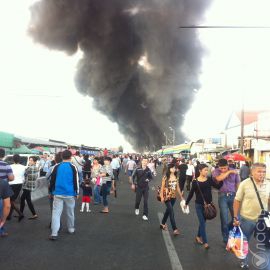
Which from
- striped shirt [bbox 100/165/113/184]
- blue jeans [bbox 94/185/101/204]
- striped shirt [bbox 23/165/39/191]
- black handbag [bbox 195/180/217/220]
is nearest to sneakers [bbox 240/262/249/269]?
black handbag [bbox 195/180/217/220]

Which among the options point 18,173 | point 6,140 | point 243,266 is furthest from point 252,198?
point 6,140

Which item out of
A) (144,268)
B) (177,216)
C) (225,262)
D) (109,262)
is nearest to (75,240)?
(109,262)

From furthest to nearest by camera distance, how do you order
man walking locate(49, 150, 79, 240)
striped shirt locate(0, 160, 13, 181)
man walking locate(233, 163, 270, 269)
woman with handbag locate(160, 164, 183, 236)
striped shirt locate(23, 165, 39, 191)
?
striped shirt locate(23, 165, 39, 191)
woman with handbag locate(160, 164, 183, 236)
man walking locate(49, 150, 79, 240)
striped shirt locate(0, 160, 13, 181)
man walking locate(233, 163, 270, 269)

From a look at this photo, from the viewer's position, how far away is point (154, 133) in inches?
3253

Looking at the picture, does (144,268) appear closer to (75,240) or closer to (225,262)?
(225,262)

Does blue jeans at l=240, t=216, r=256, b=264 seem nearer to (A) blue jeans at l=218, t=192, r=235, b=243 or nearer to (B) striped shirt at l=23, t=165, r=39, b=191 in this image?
(A) blue jeans at l=218, t=192, r=235, b=243

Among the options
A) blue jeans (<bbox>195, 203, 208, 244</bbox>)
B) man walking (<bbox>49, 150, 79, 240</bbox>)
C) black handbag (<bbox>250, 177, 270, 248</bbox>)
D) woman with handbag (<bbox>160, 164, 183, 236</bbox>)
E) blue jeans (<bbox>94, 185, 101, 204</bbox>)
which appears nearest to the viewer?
black handbag (<bbox>250, 177, 270, 248</bbox>)

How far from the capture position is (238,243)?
4695 mm

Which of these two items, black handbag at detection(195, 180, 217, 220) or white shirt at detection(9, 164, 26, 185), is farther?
white shirt at detection(9, 164, 26, 185)

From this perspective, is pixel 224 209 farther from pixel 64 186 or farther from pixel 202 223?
pixel 64 186

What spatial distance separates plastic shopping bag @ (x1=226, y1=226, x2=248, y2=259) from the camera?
183 inches

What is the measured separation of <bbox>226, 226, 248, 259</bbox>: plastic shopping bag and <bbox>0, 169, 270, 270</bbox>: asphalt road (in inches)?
15.3

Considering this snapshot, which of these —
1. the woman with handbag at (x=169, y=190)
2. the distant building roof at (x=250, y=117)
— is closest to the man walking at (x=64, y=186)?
the woman with handbag at (x=169, y=190)

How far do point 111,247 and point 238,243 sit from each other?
2077 mm
